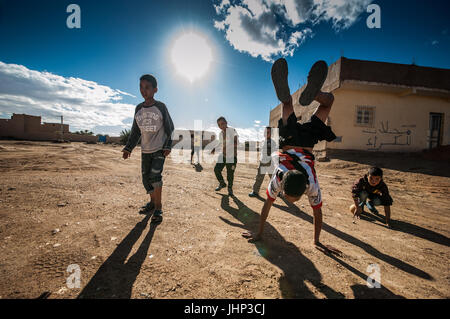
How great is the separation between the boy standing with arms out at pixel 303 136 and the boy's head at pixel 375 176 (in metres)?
1.64

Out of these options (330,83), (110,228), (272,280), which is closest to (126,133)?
(330,83)

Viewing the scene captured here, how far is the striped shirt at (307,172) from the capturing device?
186 centimetres

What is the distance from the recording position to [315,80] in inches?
76.5

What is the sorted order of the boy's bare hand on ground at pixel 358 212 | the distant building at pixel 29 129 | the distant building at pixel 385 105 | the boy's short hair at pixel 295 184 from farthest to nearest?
the distant building at pixel 29 129 < the distant building at pixel 385 105 < the boy's bare hand on ground at pixel 358 212 < the boy's short hair at pixel 295 184

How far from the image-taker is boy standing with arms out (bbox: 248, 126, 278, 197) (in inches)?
165

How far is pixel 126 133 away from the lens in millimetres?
25688

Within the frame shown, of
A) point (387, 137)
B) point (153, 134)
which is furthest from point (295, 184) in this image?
point (387, 137)

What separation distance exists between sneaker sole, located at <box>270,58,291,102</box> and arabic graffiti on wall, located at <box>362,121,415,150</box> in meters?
11.5

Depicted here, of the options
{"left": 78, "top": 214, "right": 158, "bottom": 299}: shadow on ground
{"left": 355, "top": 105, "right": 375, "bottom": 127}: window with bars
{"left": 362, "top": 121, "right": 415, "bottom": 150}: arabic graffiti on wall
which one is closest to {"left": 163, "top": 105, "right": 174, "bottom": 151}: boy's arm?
{"left": 78, "top": 214, "right": 158, "bottom": 299}: shadow on ground

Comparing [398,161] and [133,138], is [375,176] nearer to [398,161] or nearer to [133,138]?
[133,138]

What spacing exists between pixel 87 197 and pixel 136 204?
3.05ft

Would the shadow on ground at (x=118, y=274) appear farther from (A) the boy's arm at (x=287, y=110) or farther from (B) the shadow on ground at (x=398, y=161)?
(B) the shadow on ground at (x=398, y=161)

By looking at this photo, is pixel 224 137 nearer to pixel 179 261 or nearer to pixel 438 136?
pixel 179 261

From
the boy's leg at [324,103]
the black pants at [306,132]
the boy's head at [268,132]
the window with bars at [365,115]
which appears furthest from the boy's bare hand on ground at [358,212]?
the window with bars at [365,115]
